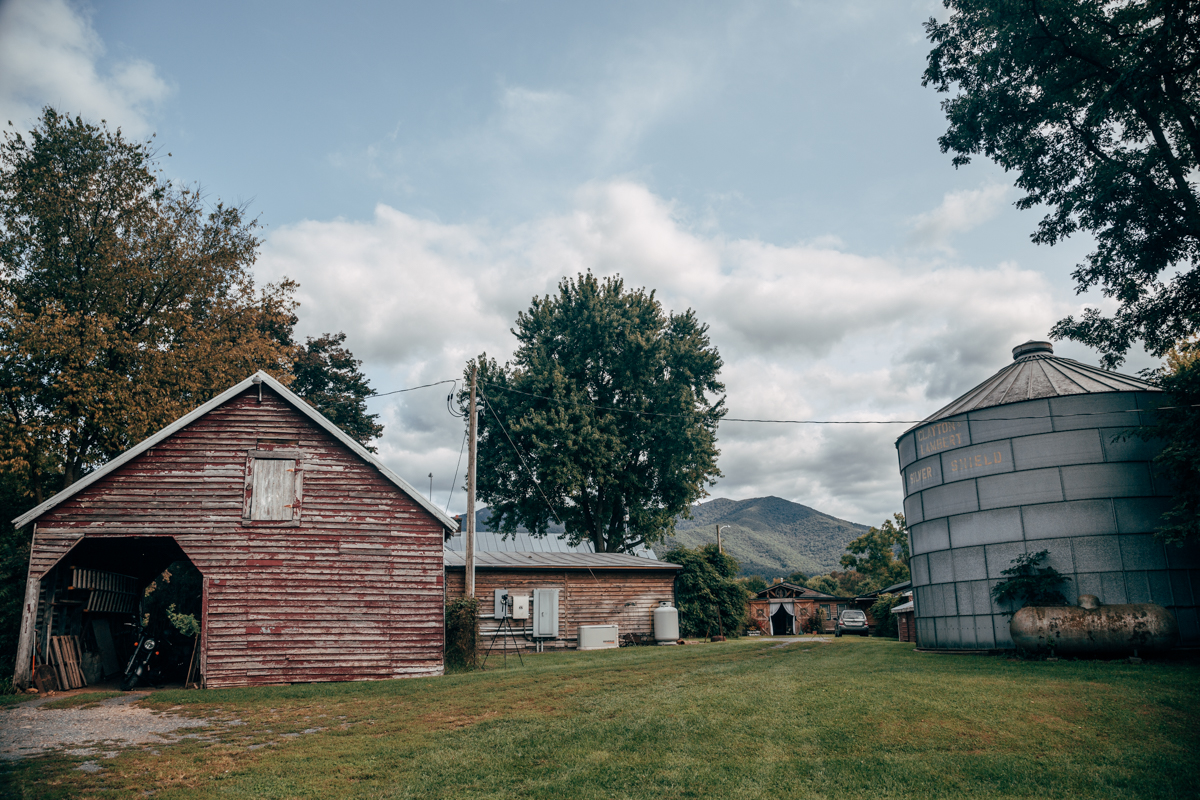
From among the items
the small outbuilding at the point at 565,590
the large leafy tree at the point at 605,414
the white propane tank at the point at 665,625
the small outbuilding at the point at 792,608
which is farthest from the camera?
the small outbuilding at the point at 792,608

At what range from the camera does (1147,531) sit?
1831cm

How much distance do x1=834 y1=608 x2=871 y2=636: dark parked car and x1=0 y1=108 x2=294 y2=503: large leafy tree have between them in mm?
38902

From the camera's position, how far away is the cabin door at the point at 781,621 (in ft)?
187

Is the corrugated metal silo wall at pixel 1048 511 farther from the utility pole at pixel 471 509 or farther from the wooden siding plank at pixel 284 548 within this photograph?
the wooden siding plank at pixel 284 548

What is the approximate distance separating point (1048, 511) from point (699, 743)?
49.4 feet

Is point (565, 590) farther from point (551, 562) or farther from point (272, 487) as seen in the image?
point (272, 487)

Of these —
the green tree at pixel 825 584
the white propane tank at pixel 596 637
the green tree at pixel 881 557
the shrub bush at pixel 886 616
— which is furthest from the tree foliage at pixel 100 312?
the green tree at pixel 825 584

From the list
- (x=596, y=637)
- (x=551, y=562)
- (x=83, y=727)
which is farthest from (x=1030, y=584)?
(x=83, y=727)

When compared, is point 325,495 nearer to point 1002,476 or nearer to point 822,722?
point 822,722

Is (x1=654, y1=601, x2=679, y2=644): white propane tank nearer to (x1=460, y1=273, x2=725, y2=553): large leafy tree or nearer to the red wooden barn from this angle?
(x1=460, y1=273, x2=725, y2=553): large leafy tree

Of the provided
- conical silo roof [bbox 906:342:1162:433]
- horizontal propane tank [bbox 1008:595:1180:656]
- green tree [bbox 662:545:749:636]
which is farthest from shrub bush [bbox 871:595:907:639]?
horizontal propane tank [bbox 1008:595:1180:656]

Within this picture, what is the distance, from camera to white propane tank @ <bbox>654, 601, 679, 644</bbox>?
3016 centimetres

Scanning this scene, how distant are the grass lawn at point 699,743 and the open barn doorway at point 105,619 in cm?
394

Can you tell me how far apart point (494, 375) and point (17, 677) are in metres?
26.4
